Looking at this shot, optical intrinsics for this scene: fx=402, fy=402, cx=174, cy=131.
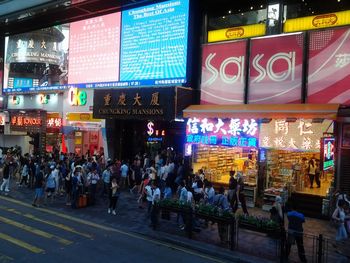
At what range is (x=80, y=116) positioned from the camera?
25344mm

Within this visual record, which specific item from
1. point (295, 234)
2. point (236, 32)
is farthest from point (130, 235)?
point (236, 32)

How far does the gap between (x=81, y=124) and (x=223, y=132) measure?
35.8 feet

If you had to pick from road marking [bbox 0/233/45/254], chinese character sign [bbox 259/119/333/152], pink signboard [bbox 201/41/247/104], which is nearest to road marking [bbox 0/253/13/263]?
road marking [bbox 0/233/45/254]

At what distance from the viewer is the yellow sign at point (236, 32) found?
18141mm

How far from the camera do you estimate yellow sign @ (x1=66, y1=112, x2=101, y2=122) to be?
81.0 feet

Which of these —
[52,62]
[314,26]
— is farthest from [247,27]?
[52,62]

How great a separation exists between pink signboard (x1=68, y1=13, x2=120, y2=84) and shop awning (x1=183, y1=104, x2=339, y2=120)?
6.67m

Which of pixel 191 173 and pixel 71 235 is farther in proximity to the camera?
pixel 191 173

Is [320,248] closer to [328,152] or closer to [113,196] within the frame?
[328,152]

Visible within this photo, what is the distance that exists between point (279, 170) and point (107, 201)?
7.73 m

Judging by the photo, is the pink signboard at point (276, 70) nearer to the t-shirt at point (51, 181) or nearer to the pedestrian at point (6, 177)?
the t-shirt at point (51, 181)

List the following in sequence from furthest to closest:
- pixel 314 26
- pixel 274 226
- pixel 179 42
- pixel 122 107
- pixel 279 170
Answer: pixel 122 107
pixel 179 42
pixel 279 170
pixel 314 26
pixel 274 226

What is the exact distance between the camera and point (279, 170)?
17.7m

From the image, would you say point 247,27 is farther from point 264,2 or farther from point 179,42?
point 179,42
